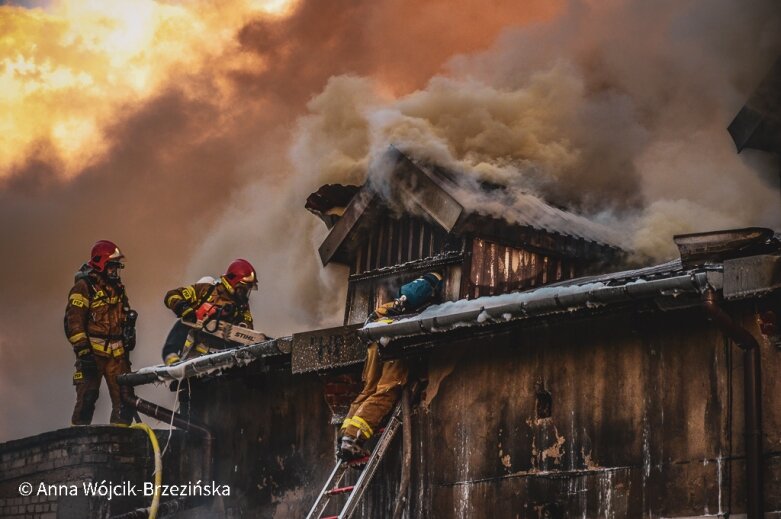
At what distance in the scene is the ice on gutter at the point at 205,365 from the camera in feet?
46.6

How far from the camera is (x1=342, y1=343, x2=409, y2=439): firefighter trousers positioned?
40.8 ft

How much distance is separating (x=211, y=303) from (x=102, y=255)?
59.5 inches

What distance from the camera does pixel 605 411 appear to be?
36.7 feet

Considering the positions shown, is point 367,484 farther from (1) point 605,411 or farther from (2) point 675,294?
(2) point 675,294

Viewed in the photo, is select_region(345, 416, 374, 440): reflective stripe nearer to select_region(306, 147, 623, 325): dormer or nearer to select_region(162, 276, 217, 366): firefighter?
select_region(306, 147, 623, 325): dormer

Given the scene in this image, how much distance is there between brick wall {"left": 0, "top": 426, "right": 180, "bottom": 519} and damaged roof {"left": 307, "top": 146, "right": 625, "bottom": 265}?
11.4 feet

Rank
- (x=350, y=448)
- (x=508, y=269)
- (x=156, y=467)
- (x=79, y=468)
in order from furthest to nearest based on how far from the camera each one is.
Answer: (x=156, y=467) < (x=79, y=468) < (x=508, y=269) < (x=350, y=448)

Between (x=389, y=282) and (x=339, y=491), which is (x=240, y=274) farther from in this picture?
(x=339, y=491)

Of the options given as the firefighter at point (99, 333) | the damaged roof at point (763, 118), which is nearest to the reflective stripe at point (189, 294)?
the firefighter at point (99, 333)

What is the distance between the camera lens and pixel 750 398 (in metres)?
9.96

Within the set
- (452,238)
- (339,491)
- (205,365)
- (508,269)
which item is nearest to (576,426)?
(339,491)

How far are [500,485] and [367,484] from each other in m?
1.30

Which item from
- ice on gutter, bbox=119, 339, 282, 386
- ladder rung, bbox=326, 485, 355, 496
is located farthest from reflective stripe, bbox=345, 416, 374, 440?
ice on gutter, bbox=119, 339, 282, 386

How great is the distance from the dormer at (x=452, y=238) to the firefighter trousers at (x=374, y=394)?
1610mm
